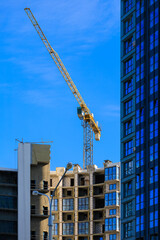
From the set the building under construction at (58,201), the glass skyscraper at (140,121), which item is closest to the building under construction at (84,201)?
the building under construction at (58,201)

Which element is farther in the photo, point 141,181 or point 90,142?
point 90,142

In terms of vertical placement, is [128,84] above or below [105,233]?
above

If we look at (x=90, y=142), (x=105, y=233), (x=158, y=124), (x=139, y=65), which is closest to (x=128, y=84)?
(x=139, y=65)

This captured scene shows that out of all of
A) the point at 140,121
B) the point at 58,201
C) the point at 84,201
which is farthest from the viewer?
the point at 58,201

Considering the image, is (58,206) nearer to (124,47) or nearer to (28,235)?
(28,235)

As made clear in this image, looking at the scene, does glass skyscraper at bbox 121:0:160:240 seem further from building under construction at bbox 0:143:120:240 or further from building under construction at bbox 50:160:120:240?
building under construction at bbox 50:160:120:240

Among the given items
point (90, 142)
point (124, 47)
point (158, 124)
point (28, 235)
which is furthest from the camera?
point (90, 142)

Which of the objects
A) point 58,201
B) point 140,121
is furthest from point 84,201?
point 140,121

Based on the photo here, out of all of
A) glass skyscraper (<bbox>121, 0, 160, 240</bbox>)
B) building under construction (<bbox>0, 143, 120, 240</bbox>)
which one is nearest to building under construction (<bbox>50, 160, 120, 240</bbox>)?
building under construction (<bbox>0, 143, 120, 240</bbox>)

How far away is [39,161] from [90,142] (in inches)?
2764

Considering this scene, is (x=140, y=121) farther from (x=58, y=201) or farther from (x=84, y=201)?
(x=58, y=201)

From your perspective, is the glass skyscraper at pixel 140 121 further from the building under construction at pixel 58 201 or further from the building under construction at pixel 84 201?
the building under construction at pixel 84 201

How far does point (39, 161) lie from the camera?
128m

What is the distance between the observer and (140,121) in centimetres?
9438
